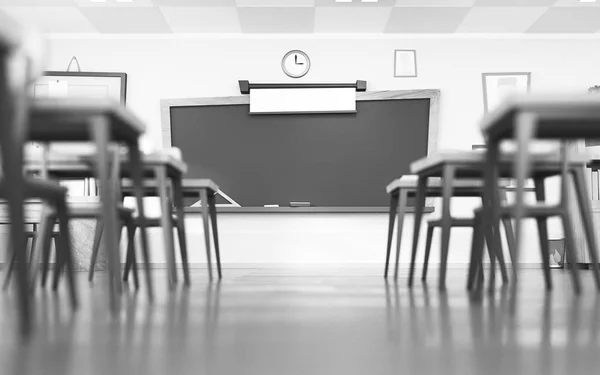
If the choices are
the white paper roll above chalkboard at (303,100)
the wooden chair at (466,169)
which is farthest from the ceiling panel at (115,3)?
the wooden chair at (466,169)

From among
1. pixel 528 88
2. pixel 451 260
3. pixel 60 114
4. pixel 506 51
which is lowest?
pixel 451 260

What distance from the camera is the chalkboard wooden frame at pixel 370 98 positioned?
225 inches

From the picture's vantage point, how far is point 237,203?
5758mm

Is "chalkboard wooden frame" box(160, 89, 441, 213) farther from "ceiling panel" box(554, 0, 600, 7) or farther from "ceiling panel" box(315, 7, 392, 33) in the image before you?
"ceiling panel" box(554, 0, 600, 7)

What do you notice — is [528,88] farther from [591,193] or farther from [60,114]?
[60,114]

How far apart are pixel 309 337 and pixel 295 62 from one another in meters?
4.95

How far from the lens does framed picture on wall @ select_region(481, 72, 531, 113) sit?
584 centimetres

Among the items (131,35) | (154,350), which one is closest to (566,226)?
(154,350)

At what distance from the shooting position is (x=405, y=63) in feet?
19.3

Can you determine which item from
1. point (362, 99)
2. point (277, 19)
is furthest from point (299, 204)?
point (277, 19)

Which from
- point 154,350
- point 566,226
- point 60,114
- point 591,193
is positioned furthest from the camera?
point 591,193

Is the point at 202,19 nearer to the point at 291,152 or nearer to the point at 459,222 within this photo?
the point at 291,152

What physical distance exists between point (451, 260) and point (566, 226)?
322 centimetres

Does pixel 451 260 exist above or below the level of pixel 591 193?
below
